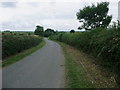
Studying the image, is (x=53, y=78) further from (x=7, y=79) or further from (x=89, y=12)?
(x=89, y=12)

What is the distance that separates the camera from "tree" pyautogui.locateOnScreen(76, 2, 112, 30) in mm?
45812

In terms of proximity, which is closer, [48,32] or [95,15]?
[95,15]

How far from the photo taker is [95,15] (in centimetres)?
4719

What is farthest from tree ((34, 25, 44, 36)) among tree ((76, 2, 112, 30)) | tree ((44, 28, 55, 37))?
tree ((76, 2, 112, 30))

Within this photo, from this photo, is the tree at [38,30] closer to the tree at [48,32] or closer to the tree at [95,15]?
the tree at [48,32]

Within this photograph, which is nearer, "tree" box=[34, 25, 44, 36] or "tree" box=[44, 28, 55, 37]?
"tree" box=[34, 25, 44, 36]

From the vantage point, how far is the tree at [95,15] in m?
45.8

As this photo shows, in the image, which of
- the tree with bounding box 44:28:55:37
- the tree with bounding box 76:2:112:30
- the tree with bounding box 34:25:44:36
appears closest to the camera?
the tree with bounding box 76:2:112:30

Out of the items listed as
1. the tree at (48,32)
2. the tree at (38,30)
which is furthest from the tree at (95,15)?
the tree at (48,32)

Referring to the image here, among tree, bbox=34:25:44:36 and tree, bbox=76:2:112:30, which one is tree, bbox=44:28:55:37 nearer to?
tree, bbox=34:25:44:36

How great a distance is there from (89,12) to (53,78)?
137 ft

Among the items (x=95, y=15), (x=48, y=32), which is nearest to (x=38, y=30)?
(x=48, y=32)

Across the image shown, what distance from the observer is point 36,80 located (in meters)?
7.00

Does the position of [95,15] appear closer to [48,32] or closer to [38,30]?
[38,30]
